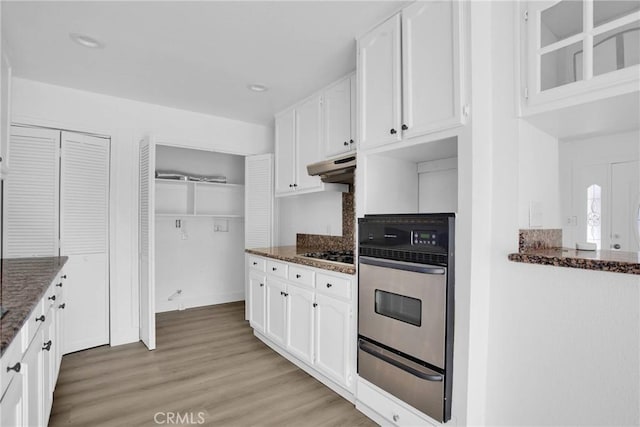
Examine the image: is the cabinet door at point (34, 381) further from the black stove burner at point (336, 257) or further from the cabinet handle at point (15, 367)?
the black stove burner at point (336, 257)

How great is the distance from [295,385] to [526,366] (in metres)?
1.59

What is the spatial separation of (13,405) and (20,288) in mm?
668

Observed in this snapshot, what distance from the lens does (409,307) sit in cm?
185

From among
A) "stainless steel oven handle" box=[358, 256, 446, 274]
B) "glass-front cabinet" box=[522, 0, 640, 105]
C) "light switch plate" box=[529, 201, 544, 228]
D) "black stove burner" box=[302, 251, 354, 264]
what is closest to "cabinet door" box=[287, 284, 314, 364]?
"black stove burner" box=[302, 251, 354, 264]

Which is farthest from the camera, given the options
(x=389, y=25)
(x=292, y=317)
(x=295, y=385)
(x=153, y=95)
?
(x=153, y=95)

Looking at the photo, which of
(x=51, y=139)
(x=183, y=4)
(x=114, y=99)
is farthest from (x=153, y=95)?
(x=183, y=4)

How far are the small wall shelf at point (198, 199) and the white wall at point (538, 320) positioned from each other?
3714 mm

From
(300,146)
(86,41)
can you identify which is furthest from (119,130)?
(300,146)

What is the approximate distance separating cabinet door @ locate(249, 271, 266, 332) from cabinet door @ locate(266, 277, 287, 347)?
0.39ft

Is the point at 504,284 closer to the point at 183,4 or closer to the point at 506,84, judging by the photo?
the point at 506,84

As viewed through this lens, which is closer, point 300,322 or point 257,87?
point 300,322

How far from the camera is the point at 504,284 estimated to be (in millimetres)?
1642

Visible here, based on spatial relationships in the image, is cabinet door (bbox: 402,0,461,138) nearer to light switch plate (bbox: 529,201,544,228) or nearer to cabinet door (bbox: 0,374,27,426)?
light switch plate (bbox: 529,201,544,228)

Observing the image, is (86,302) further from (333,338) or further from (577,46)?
(577,46)
